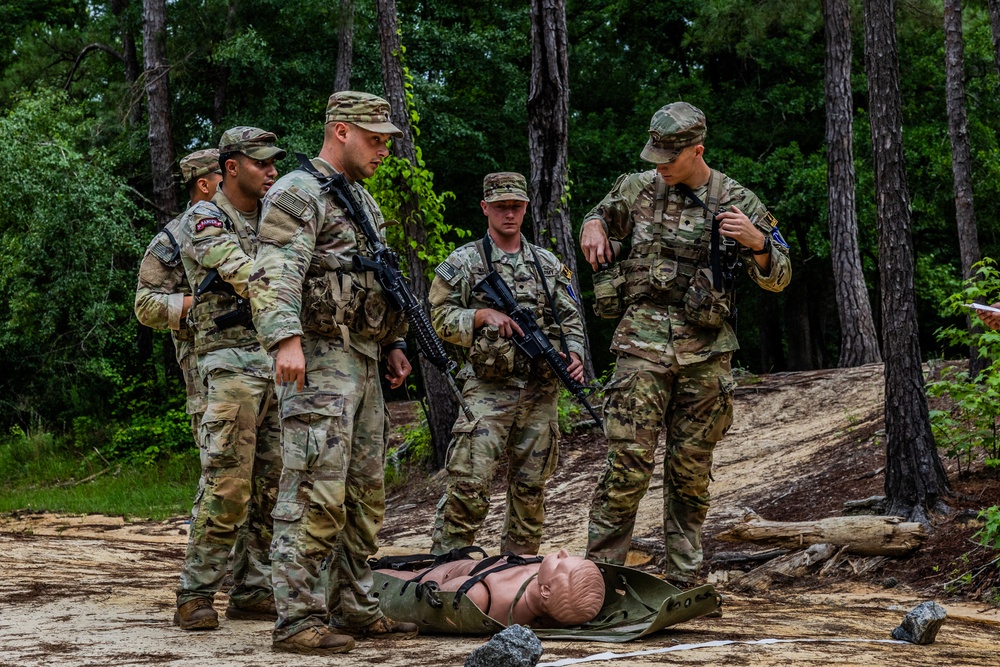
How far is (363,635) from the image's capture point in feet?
16.6

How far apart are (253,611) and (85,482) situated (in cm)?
1111

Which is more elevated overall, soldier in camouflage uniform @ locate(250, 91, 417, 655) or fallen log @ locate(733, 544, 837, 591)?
soldier in camouflage uniform @ locate(250, 91, 417, 655)

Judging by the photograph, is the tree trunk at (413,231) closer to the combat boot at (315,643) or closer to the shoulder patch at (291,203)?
the shoulder patch at (291,203)

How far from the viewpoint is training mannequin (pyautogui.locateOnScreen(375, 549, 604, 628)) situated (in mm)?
4824

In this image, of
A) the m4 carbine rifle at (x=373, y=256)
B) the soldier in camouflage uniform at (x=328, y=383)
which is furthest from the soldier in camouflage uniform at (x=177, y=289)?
the m4 carbine rifle at (x=373, y=256)

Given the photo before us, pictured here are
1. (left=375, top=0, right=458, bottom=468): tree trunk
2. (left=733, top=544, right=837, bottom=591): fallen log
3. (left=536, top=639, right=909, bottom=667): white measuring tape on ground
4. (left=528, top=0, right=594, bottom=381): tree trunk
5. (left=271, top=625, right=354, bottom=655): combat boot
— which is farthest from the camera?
(left=528, top=0, right=594, bottom=381): tree trunk

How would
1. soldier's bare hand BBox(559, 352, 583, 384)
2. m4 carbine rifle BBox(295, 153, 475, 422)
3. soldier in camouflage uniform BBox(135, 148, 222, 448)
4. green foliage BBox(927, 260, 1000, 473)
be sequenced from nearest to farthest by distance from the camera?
m4 carbine rifle BBox(295, 153, 475, 422) < soldier in camouflage uniform BBox(135, 148, 222, 448) < soldier's bare hand BBox(559, 352, 583, 384) < green foliage BBox(927, 260, 1000, 473)

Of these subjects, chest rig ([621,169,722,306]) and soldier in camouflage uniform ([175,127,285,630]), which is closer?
soldier in camouflage uniform ([175,127,285,630])

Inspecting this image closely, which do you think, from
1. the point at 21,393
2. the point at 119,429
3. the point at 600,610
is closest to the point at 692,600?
the point at 600,610

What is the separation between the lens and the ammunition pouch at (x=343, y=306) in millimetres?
4828

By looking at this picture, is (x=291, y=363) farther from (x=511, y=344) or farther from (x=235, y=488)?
(x=511, y=344)

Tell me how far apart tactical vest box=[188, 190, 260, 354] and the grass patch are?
7525 millimetres

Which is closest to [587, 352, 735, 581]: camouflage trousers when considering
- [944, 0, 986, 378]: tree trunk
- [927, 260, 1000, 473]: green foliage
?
[927, 260, 1000, 473]: green foliage

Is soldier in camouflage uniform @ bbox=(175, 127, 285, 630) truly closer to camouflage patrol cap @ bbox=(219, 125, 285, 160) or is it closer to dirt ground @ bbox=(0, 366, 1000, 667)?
camouflage patrol cap @ bbox=(219, 125, 285, 160)
